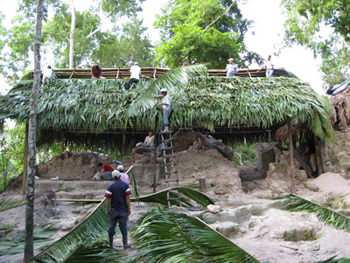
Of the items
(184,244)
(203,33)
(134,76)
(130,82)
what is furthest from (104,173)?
(203,33)

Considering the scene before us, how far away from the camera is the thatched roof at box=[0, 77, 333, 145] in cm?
820

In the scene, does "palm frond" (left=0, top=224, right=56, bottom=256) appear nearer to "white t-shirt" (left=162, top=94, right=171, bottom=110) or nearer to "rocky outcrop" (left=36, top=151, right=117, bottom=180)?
"white t-shirt" (left=162, top=94, right=171, bottom=110)

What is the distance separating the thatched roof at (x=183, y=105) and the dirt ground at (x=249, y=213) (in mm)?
1304

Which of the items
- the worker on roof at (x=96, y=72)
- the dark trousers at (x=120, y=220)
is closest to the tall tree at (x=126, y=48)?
the worker on roof at (x=96, y=72)

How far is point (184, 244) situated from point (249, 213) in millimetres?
2671

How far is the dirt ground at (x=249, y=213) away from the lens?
176 inches

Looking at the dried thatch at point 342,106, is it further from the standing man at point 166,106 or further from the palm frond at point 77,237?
the palm frond at point 77,237

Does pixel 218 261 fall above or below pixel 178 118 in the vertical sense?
below

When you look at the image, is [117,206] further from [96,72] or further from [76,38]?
[76,38]

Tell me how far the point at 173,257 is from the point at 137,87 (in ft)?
19.3

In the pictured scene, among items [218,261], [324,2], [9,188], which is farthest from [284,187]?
[9,188]

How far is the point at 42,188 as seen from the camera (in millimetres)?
8523

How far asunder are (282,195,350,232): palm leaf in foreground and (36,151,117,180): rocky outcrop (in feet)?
18.1

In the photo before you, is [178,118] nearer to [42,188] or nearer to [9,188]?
[42,188]
